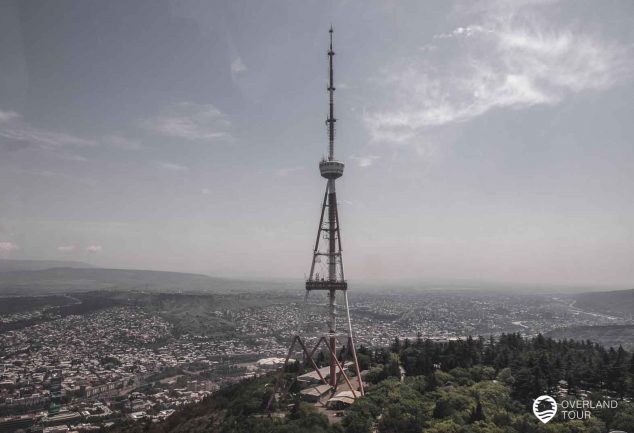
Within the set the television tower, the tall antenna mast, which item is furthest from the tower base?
the tall antenna mast

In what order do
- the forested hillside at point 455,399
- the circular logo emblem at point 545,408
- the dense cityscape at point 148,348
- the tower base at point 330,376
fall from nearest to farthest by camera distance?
the forested hillside at point 455,399 < the circular logo emblem at point 545,408 < the tower base at point 330,376 < the dense cityscape at point 148,348

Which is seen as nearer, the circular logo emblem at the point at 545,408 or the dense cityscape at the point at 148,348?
the circular logo emblem at the point at 545,408

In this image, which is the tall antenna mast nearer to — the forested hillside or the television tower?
the television tower

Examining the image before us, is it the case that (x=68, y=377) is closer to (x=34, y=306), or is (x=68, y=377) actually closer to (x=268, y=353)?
(x=268, y=353)

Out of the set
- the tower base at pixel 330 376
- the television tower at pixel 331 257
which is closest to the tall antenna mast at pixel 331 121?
the television tower at pixel 331 257

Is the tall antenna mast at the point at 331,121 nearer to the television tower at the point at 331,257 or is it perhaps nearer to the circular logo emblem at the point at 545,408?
the television tower at the point at 331,257

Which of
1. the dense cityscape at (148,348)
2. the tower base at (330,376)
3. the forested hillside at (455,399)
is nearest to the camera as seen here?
the forested hillside at (455,399)

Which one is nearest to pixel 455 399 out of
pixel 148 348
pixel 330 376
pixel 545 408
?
pixel 545 408

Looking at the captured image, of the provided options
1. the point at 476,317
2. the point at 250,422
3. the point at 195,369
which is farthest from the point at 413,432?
the point at 476,317
